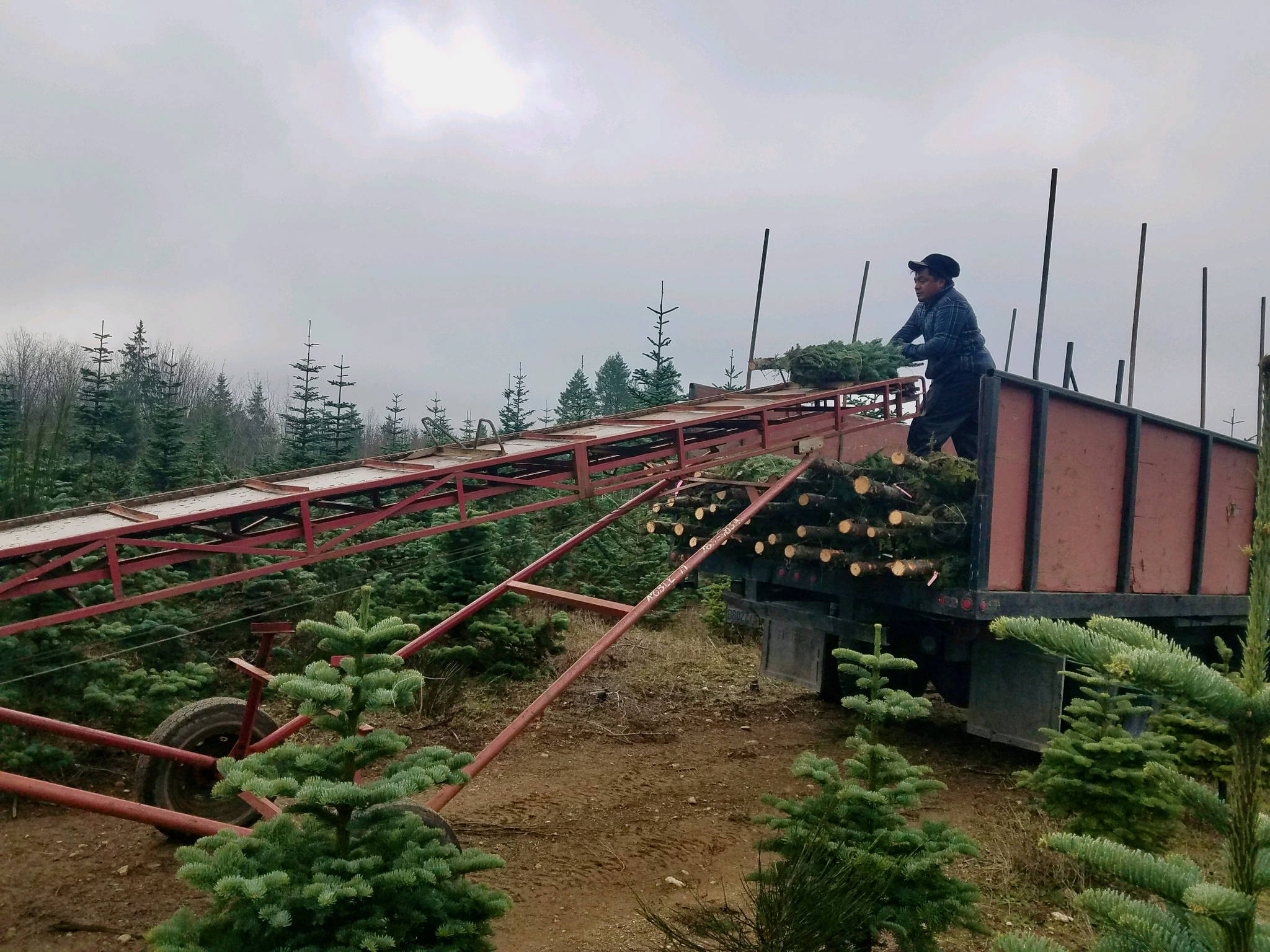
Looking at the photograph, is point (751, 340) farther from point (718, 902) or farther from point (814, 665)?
point (718, 902)

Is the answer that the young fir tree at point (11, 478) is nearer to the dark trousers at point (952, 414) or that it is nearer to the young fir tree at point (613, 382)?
the dark trousers at point (952, 414)

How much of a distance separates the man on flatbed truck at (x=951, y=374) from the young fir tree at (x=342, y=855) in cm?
469

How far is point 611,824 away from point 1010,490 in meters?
3.31

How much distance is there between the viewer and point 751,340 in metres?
8.25

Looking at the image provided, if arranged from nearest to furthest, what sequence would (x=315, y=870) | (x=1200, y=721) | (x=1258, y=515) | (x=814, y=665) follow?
1. (x=1258, y=515)
2. (x=315, y=870)
3. (x=1200, y=721)
4. (x=814, y=665)

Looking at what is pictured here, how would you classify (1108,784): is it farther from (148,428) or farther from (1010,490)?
(148,428)

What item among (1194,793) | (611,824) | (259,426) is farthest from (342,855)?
(259,426)

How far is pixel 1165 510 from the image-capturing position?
675 cm

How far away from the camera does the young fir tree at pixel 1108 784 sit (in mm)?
4723

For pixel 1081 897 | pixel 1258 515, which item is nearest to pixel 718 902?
pixel 1081 897

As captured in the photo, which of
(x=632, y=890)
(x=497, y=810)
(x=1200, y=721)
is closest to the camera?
(x=632, y=890)

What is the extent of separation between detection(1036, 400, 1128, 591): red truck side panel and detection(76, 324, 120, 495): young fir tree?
13301 millimetres

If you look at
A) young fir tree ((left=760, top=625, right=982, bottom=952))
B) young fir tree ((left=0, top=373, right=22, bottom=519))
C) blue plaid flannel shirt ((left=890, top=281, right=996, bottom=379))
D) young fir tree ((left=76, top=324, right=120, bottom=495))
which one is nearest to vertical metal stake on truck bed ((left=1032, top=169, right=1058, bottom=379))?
blue plaid flannel shirt ((left=890, top=281, right=996, bottom=379))

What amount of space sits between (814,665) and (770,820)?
3529 mm
